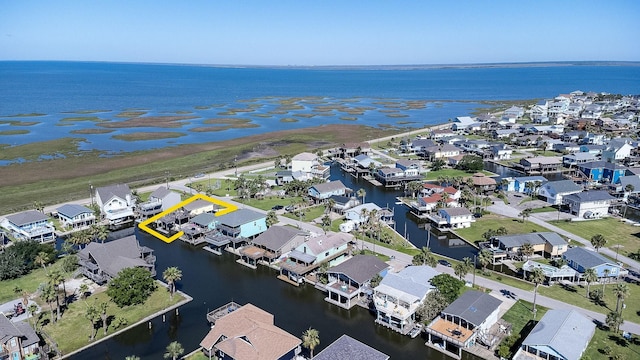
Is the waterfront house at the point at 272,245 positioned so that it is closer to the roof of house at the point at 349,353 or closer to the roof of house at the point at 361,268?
the roof of house at the point at 361,268

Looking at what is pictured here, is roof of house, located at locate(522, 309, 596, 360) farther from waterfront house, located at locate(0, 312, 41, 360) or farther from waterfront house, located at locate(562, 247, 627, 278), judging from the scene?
waterfront house, located at locate(0, 312, 41, 360)

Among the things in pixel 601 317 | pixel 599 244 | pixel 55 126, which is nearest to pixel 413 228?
pixel 599 244

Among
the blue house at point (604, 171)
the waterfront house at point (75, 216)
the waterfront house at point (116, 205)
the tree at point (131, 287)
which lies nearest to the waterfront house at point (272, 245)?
the tree at point (131, 287)

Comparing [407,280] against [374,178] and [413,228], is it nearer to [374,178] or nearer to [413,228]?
[413,228]

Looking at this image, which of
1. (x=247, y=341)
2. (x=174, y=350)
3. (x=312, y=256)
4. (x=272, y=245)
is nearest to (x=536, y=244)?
(x=312, y=256)

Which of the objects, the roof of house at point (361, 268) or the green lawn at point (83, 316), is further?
the roof of house at point (361, 268)

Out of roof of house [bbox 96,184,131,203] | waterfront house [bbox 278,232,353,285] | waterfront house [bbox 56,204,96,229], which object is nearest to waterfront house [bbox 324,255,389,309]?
waterfront house [bbox 278,232,353,285]

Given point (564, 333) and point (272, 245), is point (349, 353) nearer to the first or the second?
point (564, 333)
